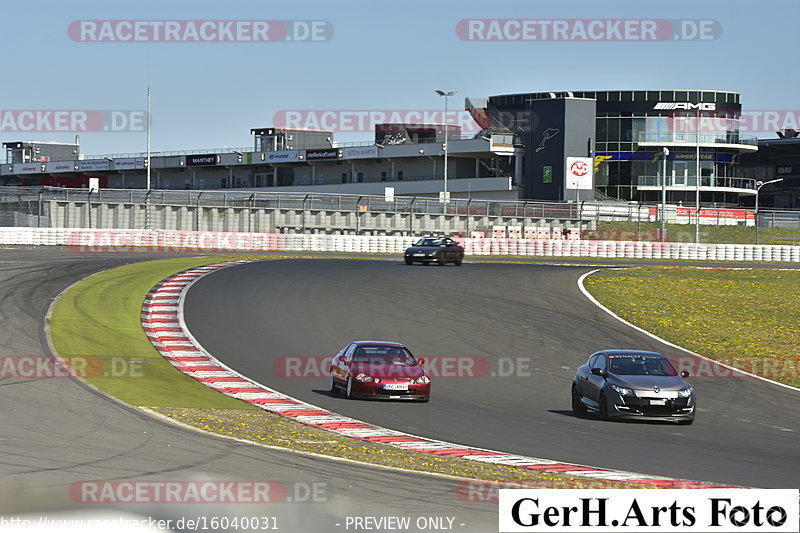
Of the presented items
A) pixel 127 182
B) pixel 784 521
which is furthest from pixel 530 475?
pixel 127 182

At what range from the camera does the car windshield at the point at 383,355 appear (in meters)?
→ 21.3

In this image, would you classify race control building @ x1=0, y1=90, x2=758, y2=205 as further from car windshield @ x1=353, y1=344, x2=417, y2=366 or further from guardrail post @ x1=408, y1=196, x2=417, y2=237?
car windshield @ x1=353, y1=344, x2=417, y2=366

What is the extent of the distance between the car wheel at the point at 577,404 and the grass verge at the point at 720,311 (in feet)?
24.0

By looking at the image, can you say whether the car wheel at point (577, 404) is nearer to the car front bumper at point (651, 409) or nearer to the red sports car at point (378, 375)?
the car front bumper at point (651, 409)

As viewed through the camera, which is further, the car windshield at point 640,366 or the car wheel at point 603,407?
the car windshield at point 640,366

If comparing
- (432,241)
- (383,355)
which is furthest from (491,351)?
(432,241)

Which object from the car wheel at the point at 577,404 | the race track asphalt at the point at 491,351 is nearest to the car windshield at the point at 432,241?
the race track asphalt at the point at 491,351

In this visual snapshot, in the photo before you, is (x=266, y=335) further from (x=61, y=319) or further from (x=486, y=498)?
(x=486, y=498)

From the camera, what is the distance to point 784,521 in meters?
7.62

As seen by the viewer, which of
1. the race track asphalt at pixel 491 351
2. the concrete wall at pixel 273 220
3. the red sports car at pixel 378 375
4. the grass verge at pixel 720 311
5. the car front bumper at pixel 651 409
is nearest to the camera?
the race track asphalt at pixel 491 351

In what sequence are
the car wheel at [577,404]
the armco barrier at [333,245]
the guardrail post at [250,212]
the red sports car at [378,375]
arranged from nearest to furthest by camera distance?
the car wheel at [577,404]
the red sports car at [378,375]
the armco barrier at [333,245]
the guardrail post at [250,212]

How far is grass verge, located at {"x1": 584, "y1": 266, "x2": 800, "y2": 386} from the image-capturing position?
2773 centimetres

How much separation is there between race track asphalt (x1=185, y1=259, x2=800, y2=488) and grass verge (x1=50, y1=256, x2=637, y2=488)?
159 cm

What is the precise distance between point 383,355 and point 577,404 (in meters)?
4.15
